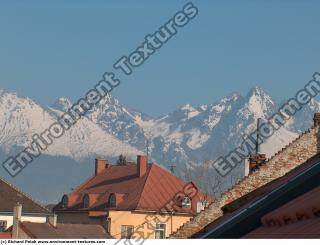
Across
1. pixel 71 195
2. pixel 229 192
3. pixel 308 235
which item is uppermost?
pixel 71 195

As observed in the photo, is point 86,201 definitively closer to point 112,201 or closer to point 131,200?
point 112,201

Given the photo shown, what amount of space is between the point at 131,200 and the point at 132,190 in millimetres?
3328

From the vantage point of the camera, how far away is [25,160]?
44.0 meters

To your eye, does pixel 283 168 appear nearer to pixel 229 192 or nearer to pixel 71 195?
pixel 229 192

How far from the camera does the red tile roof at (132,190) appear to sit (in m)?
81.6

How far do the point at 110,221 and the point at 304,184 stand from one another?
205 feet

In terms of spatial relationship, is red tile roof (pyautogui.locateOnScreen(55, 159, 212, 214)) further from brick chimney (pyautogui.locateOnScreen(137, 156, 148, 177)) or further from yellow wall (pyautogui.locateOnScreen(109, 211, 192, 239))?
yellow wall (pyautogui.locateOnScreen(109, 211, 192, 239))

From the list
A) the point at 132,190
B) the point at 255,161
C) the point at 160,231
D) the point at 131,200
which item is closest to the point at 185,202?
the point at 160,231

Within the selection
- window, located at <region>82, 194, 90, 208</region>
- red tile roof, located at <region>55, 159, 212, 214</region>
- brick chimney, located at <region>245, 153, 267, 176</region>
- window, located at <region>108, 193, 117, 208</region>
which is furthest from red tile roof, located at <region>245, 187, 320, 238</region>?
window, located at <region>82, 194, 90, 208</region>

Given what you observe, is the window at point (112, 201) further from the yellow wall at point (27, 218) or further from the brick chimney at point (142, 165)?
the yellow wall at point (27, 218)

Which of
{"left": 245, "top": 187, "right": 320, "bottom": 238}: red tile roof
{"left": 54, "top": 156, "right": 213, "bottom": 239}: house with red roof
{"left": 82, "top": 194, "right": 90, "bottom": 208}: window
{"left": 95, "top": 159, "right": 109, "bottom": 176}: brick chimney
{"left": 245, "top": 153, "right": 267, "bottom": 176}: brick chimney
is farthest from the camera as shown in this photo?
{"left": 95, "top": 159, "right": 109, "bottom": 176}: brick chimney

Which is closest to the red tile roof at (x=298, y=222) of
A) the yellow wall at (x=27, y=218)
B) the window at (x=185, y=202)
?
the window at (x=185, y=202)

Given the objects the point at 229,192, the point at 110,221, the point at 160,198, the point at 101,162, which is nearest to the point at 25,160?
the point at 229,192

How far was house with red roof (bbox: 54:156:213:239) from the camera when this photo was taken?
73.5m
